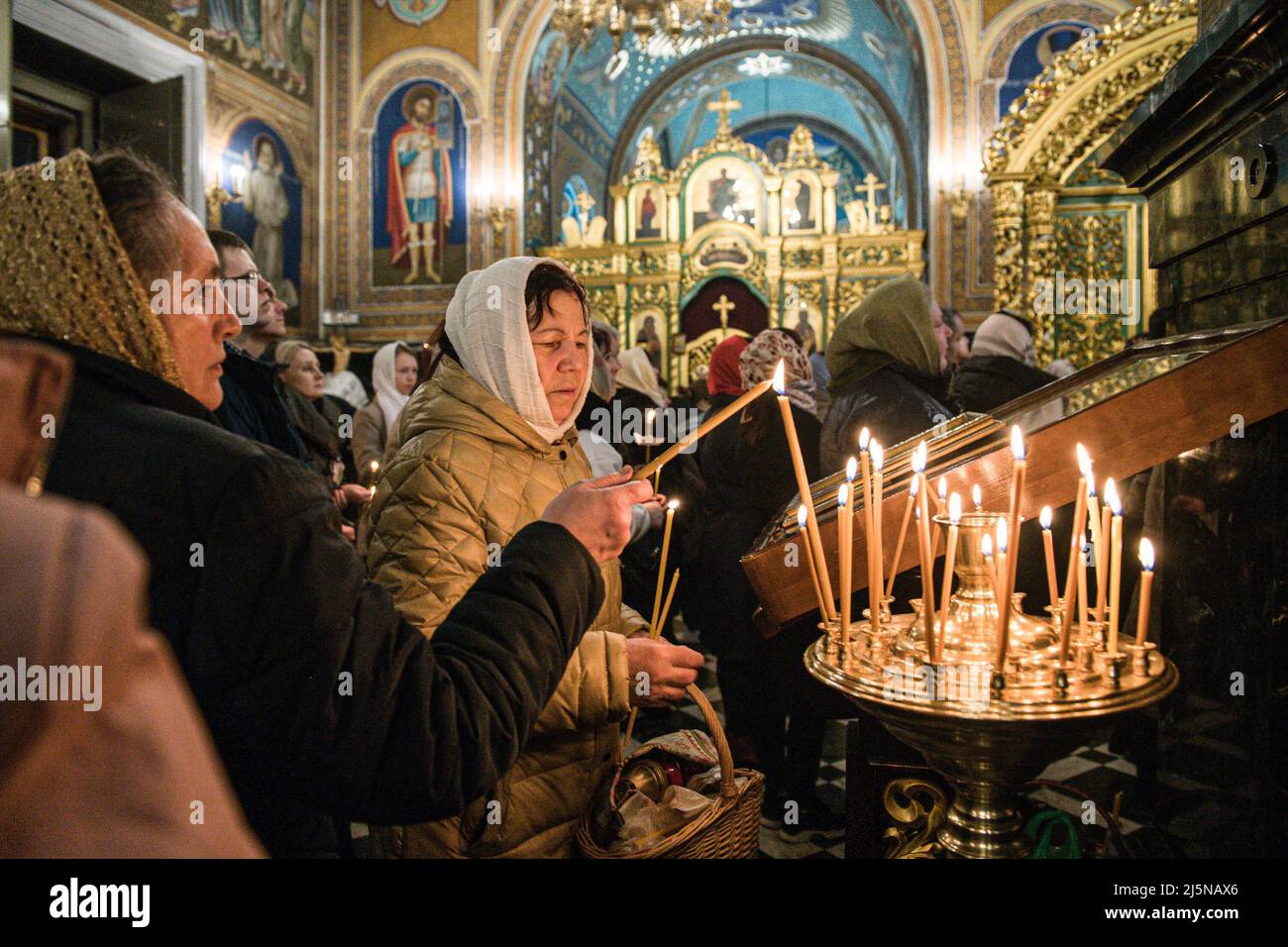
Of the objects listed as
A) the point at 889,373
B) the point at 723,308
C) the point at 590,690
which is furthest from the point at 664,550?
the point at 723,308

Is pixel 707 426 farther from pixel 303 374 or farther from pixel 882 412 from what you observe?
pixel 303 374

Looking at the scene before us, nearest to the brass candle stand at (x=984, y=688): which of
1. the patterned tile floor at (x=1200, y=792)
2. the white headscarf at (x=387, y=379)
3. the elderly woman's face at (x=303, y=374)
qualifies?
the patterned tile floor at (x=1200, y=792)

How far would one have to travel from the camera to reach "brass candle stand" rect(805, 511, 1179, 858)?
106 centimetres

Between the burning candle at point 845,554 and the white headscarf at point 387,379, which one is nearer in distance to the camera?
the burning candle at point 845,554

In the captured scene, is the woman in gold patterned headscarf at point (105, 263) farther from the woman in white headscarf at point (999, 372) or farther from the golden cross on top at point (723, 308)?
the golden cross on top at point (723, 308)

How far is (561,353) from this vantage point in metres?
1.62

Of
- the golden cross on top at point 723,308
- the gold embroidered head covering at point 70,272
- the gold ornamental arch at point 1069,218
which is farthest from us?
the golden cross on top at point 723,308

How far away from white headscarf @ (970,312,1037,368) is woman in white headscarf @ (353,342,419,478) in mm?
2800

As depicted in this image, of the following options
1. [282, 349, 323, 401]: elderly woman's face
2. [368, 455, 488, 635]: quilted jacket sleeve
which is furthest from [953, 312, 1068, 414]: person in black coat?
[282, 349, 323, 401]: elderly woman's face

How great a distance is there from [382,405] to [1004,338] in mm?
3233

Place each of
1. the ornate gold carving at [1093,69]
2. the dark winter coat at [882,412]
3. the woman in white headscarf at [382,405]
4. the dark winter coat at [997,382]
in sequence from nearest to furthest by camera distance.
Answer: the dark winter coat at [882,412] → the dark winter coat at [997,382] → the woman in white headscarf at [382,405] → the ornate gold carving at [1093,69]

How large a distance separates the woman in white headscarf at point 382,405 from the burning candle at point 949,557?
3.64m

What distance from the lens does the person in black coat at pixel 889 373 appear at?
2.53 metres
